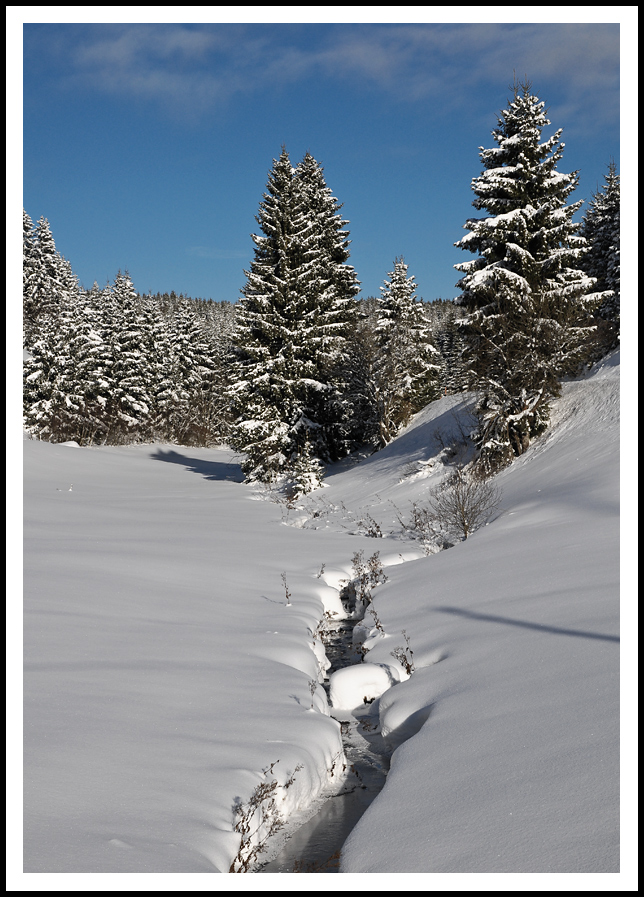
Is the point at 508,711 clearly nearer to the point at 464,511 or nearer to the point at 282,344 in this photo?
the point at 464,511

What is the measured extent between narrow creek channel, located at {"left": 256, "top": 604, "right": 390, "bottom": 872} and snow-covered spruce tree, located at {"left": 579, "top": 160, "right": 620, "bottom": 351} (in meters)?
25.7

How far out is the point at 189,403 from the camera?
50.1 m

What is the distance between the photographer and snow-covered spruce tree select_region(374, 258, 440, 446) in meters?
27.3

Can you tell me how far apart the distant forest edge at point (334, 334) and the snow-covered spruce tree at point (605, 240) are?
5.3 inches

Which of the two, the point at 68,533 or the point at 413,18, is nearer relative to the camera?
the point at 413,18

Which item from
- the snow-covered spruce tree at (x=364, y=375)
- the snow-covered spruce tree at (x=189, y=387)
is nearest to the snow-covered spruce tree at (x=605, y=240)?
the snow-covered spruce tree at (x=364, y=375)

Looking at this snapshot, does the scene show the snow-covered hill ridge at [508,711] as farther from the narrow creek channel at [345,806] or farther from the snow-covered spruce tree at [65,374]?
the snow-covered spruce tree at [65,374]

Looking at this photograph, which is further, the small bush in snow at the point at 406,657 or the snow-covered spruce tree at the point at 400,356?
the snow-covered spruce tree at the point at 400,356

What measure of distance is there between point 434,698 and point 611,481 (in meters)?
7.36

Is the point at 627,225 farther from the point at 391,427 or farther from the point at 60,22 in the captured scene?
the point at 391,427

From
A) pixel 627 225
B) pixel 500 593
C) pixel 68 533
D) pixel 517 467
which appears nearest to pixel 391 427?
pixel 517 467

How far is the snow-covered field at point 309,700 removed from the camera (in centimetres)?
298

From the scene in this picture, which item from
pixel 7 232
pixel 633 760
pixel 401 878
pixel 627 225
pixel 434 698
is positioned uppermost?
pixel 627 225

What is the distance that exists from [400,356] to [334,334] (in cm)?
325
